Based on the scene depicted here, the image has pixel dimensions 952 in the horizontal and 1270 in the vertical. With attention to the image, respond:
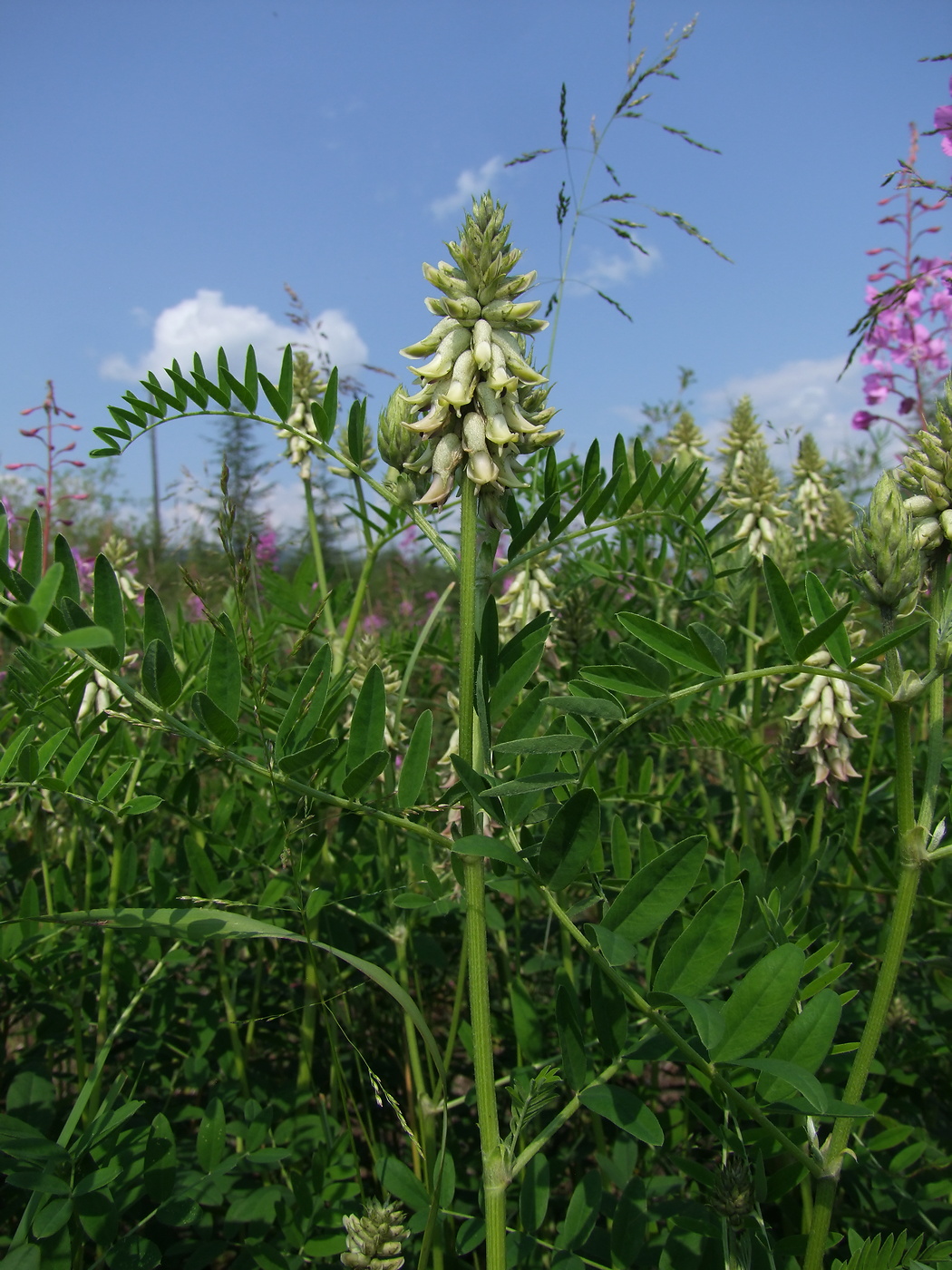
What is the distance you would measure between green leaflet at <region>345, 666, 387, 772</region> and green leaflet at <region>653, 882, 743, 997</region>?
0.47 m

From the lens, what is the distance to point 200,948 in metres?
2.21

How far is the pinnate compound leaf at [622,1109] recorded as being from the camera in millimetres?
984

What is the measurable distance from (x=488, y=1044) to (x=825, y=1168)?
0.46 metres

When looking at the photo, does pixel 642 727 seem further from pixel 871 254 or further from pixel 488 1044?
pixel 871 254

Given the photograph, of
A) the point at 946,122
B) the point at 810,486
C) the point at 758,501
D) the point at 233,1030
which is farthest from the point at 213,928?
the point at 810,486

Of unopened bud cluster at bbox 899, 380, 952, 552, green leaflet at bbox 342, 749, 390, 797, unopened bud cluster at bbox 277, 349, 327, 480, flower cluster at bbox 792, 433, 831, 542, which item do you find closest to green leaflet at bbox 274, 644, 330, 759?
green leaflet at bbox 342, 749, 390, 797

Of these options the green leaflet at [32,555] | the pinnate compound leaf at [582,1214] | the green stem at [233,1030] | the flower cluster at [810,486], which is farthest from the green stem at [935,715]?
the flower cluster at [810,486]

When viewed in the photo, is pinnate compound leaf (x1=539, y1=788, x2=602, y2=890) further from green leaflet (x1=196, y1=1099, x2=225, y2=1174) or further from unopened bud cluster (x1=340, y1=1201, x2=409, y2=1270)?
green leaflet (x1=196, y1=1099, x2=225, y2=1174)

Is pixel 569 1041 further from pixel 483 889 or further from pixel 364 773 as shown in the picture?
pixel 364 773

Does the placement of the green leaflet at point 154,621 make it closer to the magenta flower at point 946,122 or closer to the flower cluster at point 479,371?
the flower cluster at point 479,371

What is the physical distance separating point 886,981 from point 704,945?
257mm

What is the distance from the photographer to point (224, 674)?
114 centimetres

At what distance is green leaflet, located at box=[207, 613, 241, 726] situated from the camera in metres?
1.11

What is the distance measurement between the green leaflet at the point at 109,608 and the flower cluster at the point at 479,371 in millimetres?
424
